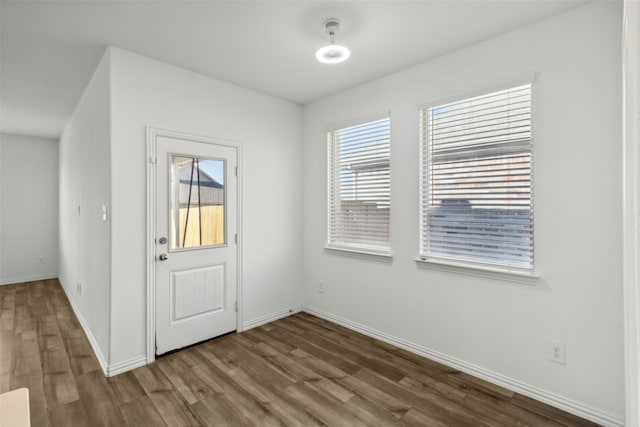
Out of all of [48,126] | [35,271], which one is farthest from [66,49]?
[35,271]

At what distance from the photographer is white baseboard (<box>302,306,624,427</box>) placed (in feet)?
6.73

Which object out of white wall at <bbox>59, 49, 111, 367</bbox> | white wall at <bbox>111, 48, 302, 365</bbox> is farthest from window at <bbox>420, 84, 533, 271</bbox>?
white wall at <bbox>59, 49, 111, 367</bbox>

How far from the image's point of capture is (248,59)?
9.38 feet

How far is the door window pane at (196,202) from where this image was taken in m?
3.03

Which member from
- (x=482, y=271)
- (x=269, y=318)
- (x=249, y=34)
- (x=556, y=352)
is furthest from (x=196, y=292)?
(x=556, y=352)

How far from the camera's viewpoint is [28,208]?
18.7 ft

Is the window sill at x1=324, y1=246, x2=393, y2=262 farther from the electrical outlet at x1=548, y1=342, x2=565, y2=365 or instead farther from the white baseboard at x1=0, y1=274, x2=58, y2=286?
the white baseboard at x1=0, y1=274, x2=58, y2=286

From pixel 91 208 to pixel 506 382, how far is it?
13.4 ft

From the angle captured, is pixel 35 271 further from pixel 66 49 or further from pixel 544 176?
pixel 544 176

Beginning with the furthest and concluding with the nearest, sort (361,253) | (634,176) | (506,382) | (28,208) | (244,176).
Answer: (28,208), (244,176), (361,253), (506,382), (634,176)

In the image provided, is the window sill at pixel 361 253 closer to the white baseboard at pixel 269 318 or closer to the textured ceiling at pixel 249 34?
the white baseboard at pixel 269 318

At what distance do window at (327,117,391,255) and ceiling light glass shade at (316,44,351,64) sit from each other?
1.06m

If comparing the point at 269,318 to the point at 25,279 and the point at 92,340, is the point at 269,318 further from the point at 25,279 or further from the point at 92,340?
the point at 25,279

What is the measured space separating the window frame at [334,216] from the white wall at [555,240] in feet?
0.75
